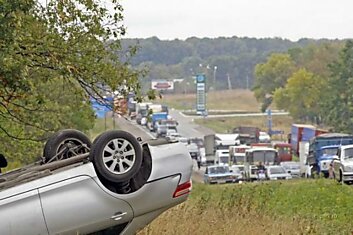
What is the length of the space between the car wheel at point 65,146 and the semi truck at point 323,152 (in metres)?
30.8

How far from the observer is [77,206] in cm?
778

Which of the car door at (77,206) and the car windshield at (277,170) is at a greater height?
the car door at (77,206)

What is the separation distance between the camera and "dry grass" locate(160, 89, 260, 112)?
525 feet

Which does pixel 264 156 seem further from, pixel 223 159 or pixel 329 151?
pixel 329 151

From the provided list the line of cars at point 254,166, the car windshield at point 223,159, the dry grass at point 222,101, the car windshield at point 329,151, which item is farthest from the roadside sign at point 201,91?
the car windshield at point 329,151

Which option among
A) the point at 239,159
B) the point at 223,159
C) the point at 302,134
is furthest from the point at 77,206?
the point at 302,134

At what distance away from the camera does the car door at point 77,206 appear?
7.73m

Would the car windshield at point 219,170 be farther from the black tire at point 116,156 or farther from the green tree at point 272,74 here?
the green tree at point 272,74

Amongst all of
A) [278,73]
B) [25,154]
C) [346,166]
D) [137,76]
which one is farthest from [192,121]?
[137,76]

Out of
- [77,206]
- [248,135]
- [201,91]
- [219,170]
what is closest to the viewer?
[77,206]

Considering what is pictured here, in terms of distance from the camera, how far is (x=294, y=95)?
109250mm

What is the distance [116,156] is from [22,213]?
0.99 meters

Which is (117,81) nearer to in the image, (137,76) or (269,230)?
(137,76)

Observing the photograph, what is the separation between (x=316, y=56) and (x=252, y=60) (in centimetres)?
7223
